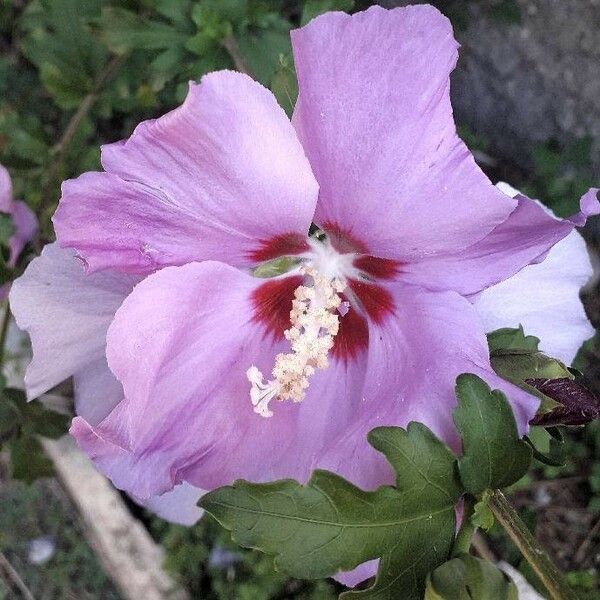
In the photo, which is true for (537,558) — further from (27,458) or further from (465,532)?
(27,458)

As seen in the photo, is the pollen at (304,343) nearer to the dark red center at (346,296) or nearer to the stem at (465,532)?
the dark red center at (346,296)

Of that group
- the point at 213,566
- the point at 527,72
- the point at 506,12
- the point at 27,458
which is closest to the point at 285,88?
the point at 27,458

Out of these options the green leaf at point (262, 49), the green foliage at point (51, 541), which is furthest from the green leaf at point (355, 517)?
the green foliage at point (51, 541)

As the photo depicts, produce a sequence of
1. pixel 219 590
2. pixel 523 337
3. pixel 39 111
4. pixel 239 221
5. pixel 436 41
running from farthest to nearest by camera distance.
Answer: pixel 39 111 < pixel 219 590 < pixel 523 337 < pixel 239 221 < pixel 436 41

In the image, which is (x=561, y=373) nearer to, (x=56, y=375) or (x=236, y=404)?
(x=236, y=404)

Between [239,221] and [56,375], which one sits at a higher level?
[239,221]

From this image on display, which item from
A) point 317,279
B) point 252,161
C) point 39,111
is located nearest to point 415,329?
point 317,279
